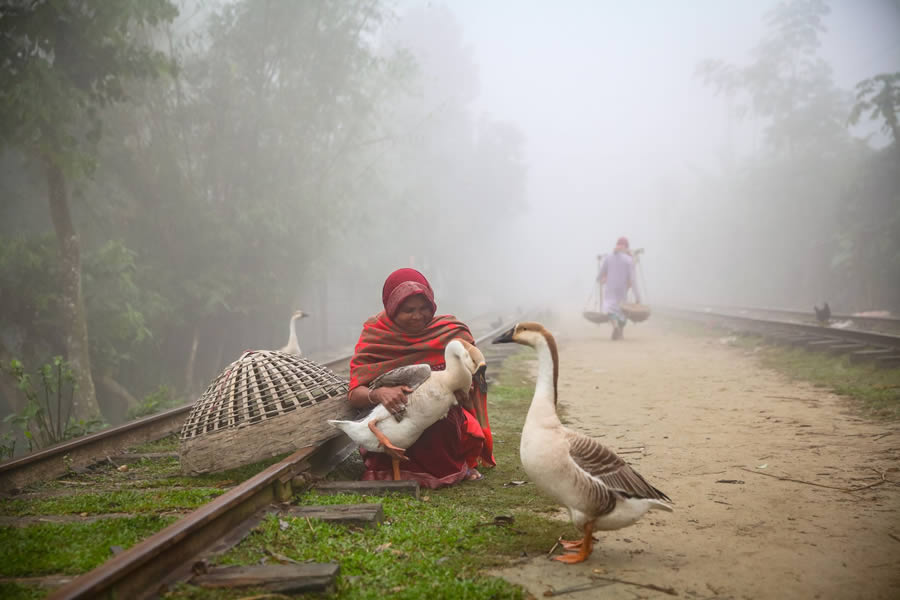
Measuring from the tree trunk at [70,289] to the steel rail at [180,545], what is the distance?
7.75 m

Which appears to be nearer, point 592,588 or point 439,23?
point 592,588

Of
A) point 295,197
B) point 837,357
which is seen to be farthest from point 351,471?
point 295,197

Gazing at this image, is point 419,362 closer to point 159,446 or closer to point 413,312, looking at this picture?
point 413,312

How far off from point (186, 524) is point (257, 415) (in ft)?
4.88

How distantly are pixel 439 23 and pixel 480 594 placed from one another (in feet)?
129

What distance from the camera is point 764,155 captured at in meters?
39.0

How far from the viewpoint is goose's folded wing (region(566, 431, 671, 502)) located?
2.85 metres

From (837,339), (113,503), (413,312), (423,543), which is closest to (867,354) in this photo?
(837,339)

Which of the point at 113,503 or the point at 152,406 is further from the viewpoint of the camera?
the point at 152,406

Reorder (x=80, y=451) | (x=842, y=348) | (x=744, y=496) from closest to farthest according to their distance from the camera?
(x=744, y=496)
(x=80, y=451)
(x=842, y=348)

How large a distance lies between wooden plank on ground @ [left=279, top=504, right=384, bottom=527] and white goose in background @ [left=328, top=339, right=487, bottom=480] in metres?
0.61

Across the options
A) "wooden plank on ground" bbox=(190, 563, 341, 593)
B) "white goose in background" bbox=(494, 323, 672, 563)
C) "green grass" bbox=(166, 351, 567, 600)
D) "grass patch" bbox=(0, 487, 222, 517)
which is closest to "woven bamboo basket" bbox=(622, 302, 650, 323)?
"green grass" bbox=(166, 351, 567, 600)

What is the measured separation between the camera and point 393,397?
3.78 metres

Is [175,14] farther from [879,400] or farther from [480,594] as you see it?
[879,400]
